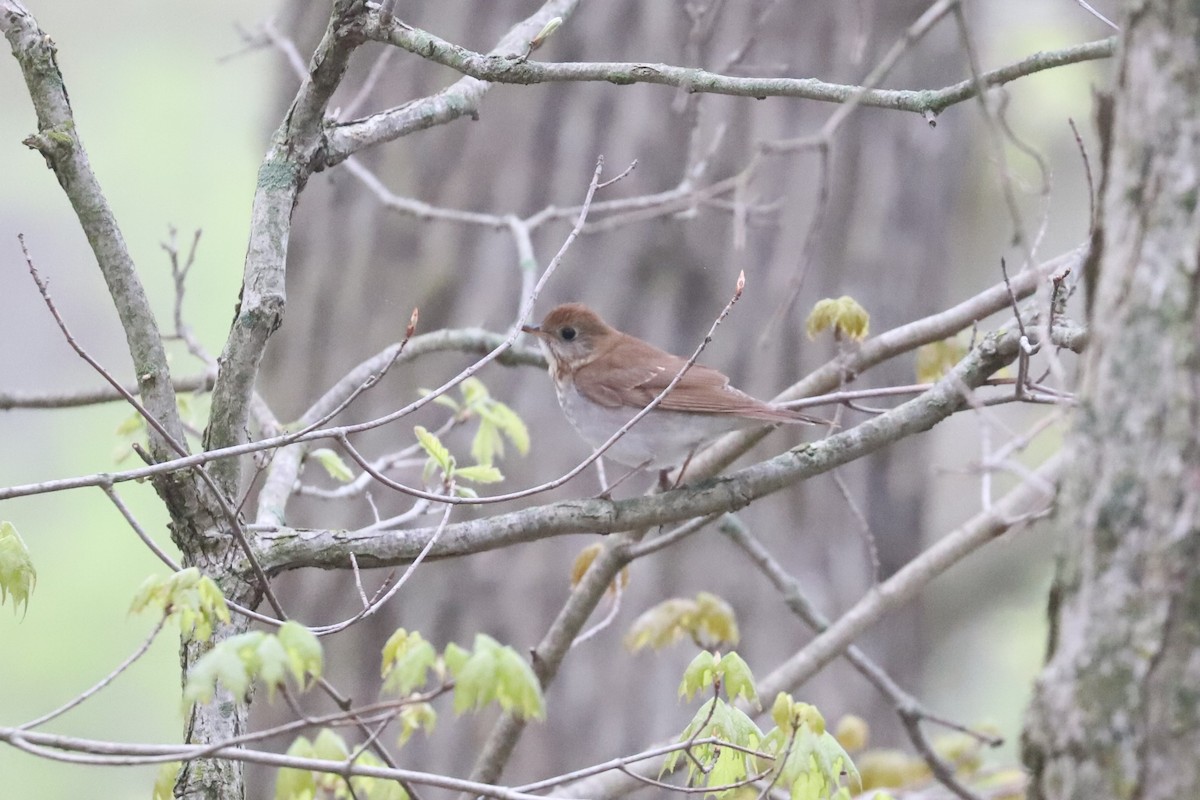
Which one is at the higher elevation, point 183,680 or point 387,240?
point 387,240

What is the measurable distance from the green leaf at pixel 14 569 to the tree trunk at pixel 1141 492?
1.81m

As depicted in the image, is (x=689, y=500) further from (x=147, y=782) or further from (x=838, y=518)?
(x=147, y=782)

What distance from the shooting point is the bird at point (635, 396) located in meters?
3.61

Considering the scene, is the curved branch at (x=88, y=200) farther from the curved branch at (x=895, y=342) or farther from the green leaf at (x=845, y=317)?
the green leaf at (x=845, y=317)

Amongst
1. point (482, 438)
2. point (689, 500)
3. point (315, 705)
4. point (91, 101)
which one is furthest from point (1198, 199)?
point (91, 101)

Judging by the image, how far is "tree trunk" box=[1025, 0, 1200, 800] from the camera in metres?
1.45

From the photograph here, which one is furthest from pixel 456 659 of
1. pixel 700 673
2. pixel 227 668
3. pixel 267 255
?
pixel 267 255

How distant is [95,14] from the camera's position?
1074cm

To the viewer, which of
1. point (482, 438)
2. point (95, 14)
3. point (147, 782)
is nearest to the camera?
point (482, 438)

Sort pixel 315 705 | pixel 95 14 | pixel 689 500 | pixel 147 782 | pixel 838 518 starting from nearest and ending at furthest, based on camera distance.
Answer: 1. pixel 689 500
2. pixel 315 705
3. pixel 838 518
4. pixel 147 782
5. pixel 95 14

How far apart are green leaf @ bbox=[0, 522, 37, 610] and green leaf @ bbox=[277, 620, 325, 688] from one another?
27.0 inches

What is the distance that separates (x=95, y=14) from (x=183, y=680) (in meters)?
9.72

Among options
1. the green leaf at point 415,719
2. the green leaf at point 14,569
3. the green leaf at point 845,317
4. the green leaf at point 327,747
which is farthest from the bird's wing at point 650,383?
the green leaf at point 14,569

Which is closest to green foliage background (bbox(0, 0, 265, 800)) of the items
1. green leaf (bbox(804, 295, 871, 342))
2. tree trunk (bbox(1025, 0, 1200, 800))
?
green leaf (bbox(804, 295, 871, 342))
